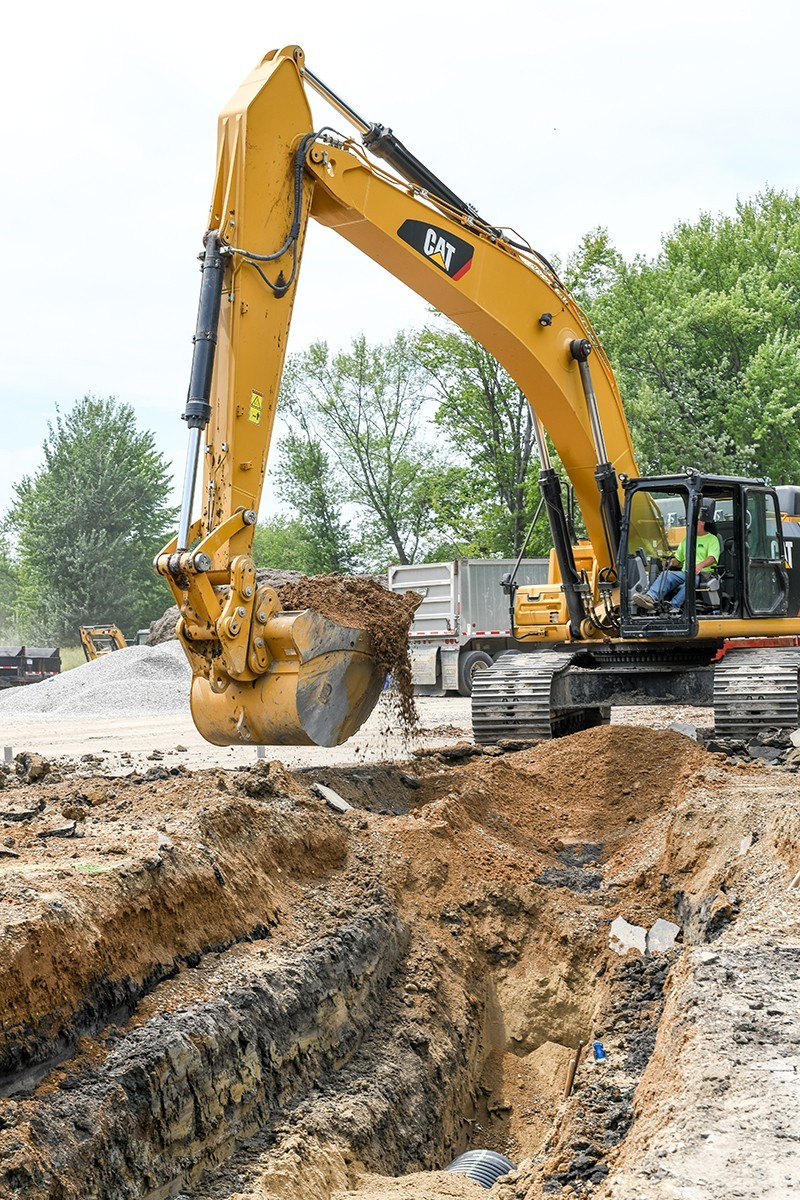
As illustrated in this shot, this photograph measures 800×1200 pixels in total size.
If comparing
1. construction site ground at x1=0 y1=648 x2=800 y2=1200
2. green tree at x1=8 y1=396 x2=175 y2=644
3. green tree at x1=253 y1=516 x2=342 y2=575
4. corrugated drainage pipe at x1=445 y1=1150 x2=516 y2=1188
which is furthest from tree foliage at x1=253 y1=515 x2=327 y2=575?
corrugated drainage pipe at x1=445 y1=1150 x2=516 y2=1188

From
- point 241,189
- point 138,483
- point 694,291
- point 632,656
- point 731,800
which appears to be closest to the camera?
point 731,800

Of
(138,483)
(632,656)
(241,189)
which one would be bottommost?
(632,656)

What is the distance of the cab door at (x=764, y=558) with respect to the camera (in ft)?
35.5

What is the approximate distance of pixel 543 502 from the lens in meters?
11.2

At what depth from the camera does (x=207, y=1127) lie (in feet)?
14.1

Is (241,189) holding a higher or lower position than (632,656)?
higher

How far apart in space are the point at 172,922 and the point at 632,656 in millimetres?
6837

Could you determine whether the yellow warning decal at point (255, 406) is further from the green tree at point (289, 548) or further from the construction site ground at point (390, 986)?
the green tree at point (289, 548)

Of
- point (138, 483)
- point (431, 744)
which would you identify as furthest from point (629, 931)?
point (138, 483)

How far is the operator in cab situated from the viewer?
1038cm

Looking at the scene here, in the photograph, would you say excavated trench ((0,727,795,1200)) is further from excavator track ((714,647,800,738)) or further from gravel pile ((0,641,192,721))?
gravel pile ((0,641,192,721))

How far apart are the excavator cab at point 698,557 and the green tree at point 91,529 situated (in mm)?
37732

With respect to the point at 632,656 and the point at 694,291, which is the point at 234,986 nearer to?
the point at 632,656

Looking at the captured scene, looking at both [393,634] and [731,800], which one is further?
[393,634]
